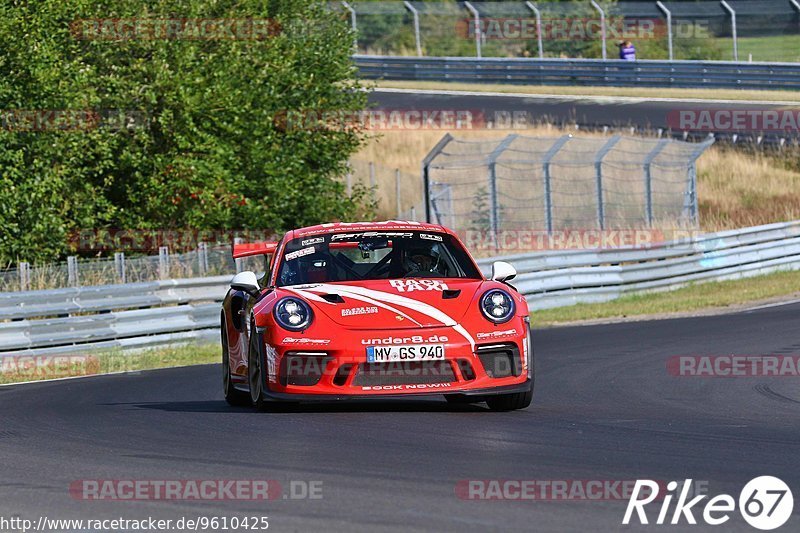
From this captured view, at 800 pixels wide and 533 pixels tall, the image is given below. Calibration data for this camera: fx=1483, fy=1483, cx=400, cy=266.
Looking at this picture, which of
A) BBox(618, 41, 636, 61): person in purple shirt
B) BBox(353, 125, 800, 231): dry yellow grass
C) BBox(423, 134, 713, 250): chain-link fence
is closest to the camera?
BBox(423, 134, 713, 250): chain-link fence

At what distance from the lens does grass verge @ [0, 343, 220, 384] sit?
16.1 meters

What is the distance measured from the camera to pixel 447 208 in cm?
2892

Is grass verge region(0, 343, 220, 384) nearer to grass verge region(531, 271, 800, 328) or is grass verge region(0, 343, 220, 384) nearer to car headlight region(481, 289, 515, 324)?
grass verge region(531, 271, 800, 328)

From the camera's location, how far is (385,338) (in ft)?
30.0

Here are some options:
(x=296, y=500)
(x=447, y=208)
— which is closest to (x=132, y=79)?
(x=447, y=208)

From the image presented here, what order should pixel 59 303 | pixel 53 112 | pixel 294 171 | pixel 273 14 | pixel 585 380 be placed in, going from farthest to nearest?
pixel 273 14 < pixel 294 171 < pixel 53 112 < pixel 59 303 < pixel 585 380

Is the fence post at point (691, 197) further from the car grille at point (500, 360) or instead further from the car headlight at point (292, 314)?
the car headlight at point (292, 314)

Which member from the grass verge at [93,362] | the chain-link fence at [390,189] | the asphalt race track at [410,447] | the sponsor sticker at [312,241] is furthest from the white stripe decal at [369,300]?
the chain-link fence at [390,189]

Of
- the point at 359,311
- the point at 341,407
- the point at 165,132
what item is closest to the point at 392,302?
the point at 359,311

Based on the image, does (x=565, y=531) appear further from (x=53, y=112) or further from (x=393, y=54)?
(x=393, y=54)

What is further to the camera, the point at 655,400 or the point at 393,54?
the point at 393,54

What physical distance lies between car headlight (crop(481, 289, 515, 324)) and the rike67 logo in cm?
322

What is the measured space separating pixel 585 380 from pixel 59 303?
7405 millimetres

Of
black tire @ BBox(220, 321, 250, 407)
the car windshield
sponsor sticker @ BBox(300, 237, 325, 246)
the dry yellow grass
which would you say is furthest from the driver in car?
the dry yellow grass
